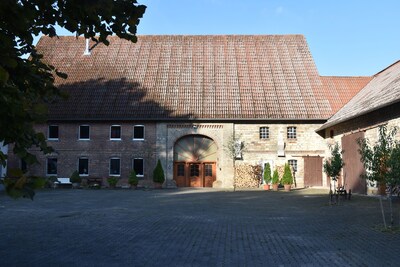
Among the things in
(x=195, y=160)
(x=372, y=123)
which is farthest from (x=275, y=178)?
(x=372, y=123)

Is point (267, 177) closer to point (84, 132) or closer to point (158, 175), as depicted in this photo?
point (158, 175)

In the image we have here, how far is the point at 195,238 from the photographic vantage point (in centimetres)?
962

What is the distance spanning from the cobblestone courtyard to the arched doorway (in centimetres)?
1586

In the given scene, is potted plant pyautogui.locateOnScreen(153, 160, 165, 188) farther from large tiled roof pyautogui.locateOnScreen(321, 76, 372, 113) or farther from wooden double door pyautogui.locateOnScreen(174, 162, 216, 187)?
large tiled roof pyautogui.locateOnScreen(321, 76, 372, 113)

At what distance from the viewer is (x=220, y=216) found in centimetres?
1412

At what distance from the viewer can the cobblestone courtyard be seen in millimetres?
7453

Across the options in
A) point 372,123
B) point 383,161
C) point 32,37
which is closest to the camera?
point 32,37

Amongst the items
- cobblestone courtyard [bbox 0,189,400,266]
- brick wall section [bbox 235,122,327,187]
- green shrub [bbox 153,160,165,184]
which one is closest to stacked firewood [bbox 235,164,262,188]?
brick wall section [bbox 235,122,327,187]

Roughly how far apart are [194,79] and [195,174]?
299 inches

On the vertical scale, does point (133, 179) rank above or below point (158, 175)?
below

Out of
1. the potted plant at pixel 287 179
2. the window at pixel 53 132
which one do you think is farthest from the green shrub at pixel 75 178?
the potted plant at pixel 287 179

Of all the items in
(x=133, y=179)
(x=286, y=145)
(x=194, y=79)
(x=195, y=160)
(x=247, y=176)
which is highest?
(x=194, y=79)

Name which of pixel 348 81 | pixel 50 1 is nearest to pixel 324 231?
pixel 50 1

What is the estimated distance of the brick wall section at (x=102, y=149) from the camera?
1230 inches
